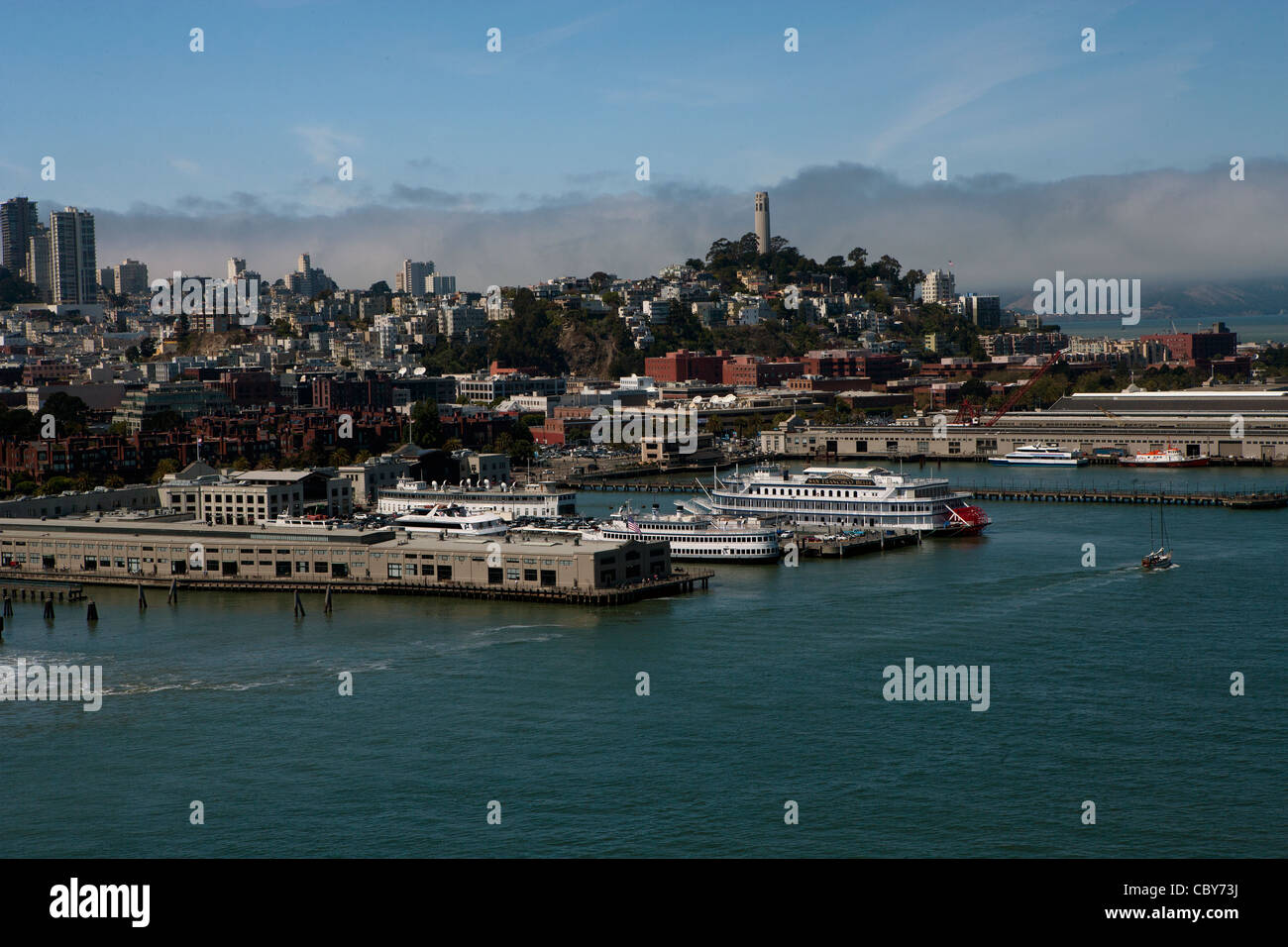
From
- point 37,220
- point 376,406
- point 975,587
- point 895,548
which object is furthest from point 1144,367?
point 37,220

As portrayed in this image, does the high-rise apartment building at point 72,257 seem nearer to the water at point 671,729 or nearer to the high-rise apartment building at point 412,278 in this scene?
the high-rise apartment building at point 412,278

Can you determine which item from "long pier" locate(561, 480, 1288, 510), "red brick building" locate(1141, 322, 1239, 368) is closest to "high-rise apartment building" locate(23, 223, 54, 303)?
"red brick building" locate(1141, 322, 1239, 368)

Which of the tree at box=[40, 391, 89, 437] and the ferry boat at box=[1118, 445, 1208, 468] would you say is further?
the tree at box=[40, 391, 89, 437]

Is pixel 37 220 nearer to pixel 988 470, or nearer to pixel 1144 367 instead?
pixel 1144 367

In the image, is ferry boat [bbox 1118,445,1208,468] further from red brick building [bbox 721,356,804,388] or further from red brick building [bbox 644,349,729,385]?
red brick building [bbox 644,349,729,385]

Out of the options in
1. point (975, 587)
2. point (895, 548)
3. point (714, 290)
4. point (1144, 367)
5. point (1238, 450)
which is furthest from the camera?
point (714, 290)

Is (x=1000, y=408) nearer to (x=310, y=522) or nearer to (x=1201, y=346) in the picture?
(x=1201, y=346)
